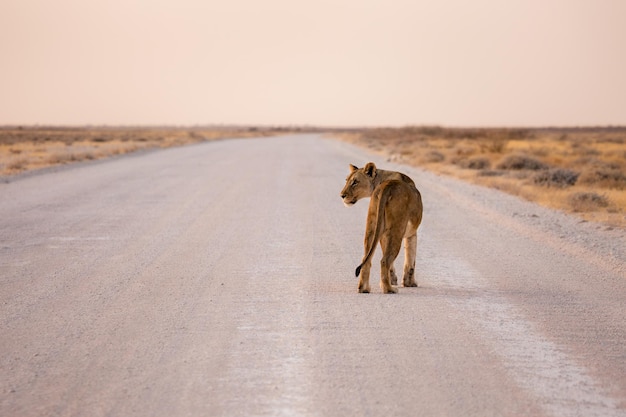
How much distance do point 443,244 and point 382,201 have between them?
3971 millimetres

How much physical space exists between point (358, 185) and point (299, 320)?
1.67 metres

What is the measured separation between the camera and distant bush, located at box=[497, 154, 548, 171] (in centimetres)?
2959

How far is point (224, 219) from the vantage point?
13680 mm

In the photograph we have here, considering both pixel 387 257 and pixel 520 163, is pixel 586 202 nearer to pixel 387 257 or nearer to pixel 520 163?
pixel 387 257

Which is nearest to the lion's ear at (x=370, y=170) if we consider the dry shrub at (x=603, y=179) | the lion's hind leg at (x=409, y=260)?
the lion's hind leg at (x=409, y=260)

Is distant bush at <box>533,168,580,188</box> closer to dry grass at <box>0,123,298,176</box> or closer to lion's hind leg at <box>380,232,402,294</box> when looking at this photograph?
lion's hind leg at <box>380,232,402,294</box>

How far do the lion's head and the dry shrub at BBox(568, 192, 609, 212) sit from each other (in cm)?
1013

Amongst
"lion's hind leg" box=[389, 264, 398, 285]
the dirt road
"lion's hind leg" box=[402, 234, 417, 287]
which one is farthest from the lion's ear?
the dirt road

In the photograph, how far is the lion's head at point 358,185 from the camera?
7.48 metres

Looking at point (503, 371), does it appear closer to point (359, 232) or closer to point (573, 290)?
point (573, 290)

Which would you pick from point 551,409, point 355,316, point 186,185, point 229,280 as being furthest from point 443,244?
point 186,185

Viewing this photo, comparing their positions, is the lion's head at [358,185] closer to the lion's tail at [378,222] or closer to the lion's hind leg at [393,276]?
the lion's tail at [378,222]

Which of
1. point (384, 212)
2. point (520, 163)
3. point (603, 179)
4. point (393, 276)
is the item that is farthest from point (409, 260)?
point (520, 163)

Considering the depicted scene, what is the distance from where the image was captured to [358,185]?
296 inches
